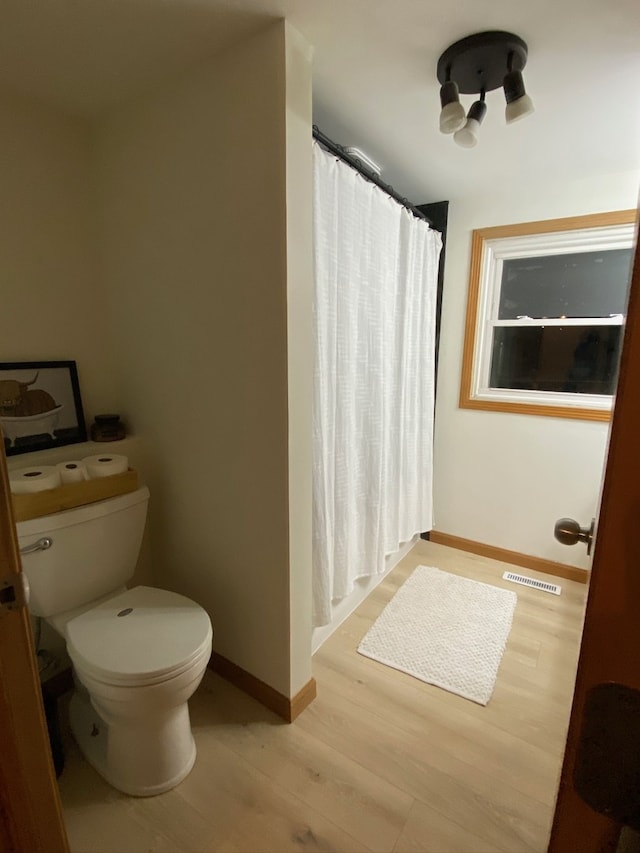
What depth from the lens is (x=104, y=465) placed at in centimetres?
149

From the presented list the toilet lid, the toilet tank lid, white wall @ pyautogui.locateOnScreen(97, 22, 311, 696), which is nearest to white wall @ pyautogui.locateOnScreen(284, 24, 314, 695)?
white wall @ pyautogui.locateOnScreen(97, 22, 311, 696)

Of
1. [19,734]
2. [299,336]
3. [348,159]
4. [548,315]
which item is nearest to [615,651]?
[19,734]

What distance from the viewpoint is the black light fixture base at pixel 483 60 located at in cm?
113

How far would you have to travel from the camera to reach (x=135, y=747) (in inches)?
48.9

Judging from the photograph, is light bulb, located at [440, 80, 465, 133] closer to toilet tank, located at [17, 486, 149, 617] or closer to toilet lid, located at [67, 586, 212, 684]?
toilet tank, located at [17, 486, 149, 617]

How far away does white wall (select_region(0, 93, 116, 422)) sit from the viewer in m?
1.47

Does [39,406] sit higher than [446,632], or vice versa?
[39,406]

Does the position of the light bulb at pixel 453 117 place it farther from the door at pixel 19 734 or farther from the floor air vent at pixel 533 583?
the floor air vent at pixel 533 583

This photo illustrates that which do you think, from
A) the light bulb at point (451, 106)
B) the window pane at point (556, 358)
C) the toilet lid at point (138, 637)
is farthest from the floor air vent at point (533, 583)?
the light bulb at point (451, 106)

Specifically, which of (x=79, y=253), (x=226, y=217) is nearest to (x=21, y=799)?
(x=226, y=217)

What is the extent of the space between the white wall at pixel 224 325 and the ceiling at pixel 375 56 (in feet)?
0.33

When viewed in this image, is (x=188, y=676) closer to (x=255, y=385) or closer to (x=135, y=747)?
(x=135, y=747)

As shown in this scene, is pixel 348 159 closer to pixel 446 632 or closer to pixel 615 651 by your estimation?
pixel 615 651

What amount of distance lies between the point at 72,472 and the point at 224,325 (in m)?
0.73
